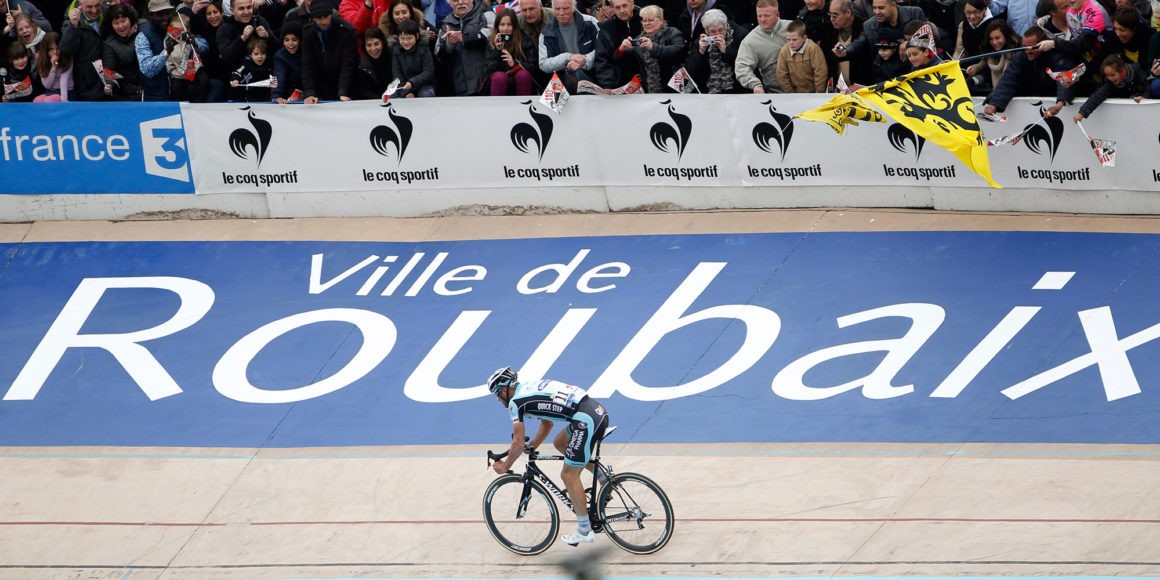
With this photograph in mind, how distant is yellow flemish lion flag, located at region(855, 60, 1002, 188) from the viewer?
13.2m

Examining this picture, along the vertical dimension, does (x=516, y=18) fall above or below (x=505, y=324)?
above

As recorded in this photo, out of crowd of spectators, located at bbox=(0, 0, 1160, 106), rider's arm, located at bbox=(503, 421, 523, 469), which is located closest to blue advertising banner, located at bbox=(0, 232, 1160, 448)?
crowd of spectators, located at bbox=(0, 0, 1160, 106)

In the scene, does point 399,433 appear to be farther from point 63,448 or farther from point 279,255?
point 279,255

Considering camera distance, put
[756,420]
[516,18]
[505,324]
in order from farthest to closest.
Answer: [516,18] → [505,324] → [756,420]

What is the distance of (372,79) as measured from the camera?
16.1m

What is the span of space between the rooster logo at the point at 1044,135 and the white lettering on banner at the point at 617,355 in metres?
1.40


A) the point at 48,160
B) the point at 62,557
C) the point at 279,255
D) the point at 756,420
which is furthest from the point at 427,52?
the point at 62,557

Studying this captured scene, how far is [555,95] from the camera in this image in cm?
1543

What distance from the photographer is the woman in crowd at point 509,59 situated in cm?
1538

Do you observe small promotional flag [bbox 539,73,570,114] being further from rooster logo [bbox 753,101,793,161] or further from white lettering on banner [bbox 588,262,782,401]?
white lettering on banner [bbox 588,262,782,401]

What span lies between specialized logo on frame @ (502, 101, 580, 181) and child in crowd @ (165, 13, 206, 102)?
3552 millimetres

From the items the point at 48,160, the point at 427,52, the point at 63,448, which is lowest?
the point at 63,448

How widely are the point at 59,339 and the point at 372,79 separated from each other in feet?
13.8

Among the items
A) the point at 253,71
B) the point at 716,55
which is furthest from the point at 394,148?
the point at 716,55
